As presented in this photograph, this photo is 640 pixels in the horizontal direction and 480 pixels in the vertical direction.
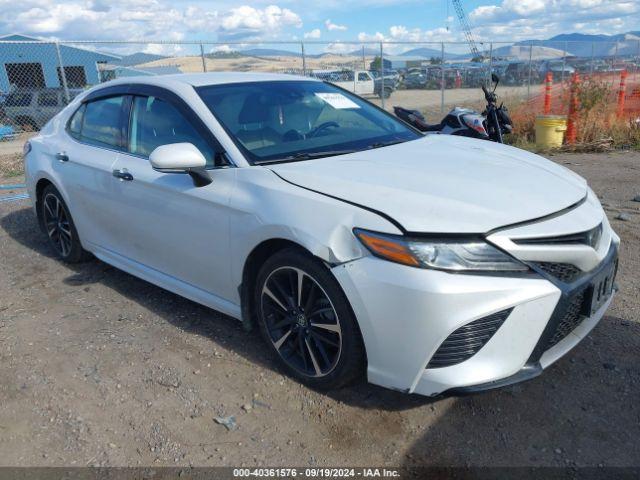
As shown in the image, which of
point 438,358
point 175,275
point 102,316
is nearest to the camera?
point 438,358

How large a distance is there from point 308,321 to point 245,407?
→ 54 cm

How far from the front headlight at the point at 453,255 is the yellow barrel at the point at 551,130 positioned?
8014 mm

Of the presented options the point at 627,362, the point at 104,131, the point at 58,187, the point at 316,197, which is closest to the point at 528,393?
the point at 627,362

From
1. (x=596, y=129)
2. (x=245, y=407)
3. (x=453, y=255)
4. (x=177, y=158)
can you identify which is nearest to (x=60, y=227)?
(x=177, y=158)

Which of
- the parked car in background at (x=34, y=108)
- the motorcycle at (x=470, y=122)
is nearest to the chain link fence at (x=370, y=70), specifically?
the parked car in background at (x=34, y=108)

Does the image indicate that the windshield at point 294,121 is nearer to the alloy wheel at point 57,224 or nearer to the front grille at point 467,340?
the front grille at point 467,340

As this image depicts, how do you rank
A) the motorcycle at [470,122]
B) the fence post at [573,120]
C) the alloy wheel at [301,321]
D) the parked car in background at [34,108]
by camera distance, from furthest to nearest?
1. the parked car in background at [34,108]
2. the fence post at [573,120]
3. the motorcycle at [470,122]
4. the alloy wheel at [301,321]

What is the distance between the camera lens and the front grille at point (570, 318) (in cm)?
245

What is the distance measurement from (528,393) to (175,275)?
86.3 inches

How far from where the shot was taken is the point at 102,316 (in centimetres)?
396

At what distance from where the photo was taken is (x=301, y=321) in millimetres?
2883

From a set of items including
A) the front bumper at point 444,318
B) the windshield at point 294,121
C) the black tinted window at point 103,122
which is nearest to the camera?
the front bumper at point 444,318

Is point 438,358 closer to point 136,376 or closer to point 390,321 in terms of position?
point 390,321

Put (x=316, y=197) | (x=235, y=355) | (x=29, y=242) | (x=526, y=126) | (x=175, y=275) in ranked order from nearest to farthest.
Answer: (x=316, y=197) → (x=235, y=355) → (x=175, y=275) → (x=29, y=242) → (x=526, y=126)
